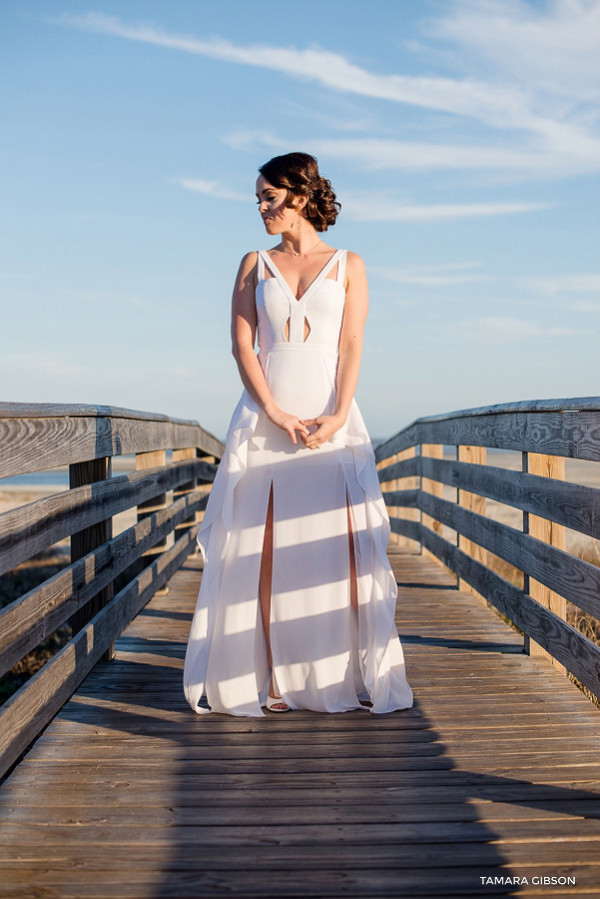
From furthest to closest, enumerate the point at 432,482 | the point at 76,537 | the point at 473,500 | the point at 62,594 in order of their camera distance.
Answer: the point at 432,482, the point at 473,500, the point at 76,537, the point at 62,594

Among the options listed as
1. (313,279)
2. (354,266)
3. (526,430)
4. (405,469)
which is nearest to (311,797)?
(313,279)

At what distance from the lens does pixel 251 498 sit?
311 centimetres

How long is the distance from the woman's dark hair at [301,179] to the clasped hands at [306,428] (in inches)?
31.6

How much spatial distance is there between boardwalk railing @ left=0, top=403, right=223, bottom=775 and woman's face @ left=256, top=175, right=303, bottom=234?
104 cm

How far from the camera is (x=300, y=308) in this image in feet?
9.96

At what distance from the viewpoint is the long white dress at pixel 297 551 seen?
3029 mm

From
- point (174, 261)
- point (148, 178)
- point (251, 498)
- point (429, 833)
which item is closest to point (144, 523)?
point (251, 498)

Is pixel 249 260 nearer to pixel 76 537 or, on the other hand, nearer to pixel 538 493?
pixel 76 537

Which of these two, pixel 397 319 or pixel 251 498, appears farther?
pixel 397 319

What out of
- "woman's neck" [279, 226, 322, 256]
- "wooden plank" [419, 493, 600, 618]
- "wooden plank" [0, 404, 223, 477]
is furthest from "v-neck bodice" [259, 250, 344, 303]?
"wooden plank" [419, 493, 600, 618]

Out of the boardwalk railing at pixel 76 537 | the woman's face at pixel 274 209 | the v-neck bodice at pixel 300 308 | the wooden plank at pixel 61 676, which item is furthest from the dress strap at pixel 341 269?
the wooden plank at pixel 61 676

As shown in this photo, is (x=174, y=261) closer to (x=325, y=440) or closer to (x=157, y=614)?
(x=157, y=614)

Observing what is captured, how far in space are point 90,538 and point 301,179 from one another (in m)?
1.74

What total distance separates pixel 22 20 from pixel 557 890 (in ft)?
43.7
